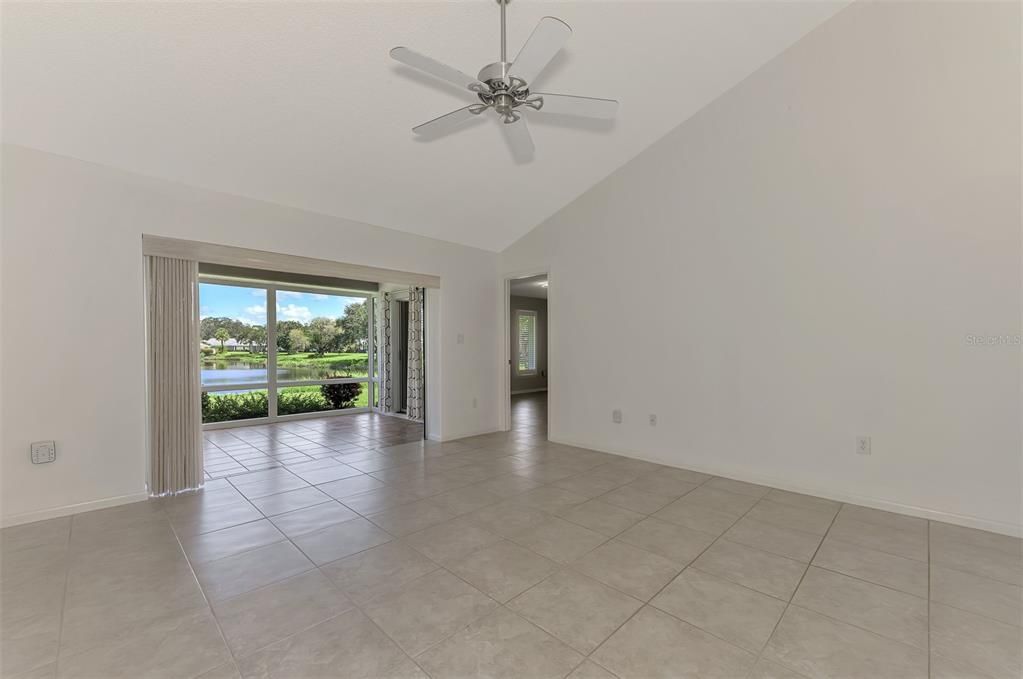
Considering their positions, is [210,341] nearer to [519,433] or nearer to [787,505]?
[519,433]

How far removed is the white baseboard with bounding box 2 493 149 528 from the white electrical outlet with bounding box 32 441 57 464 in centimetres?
35

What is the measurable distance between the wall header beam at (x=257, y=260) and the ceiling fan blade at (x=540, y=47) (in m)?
3.04

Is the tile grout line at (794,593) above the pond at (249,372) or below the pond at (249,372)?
below

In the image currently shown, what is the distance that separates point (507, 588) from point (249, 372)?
617 centimetres

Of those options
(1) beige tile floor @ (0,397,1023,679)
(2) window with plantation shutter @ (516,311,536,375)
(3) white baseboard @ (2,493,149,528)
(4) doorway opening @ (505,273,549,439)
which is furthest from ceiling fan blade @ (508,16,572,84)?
(2) window with plantation shutter @ (516,311,536,375)

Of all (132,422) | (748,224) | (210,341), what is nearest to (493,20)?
(748,224)

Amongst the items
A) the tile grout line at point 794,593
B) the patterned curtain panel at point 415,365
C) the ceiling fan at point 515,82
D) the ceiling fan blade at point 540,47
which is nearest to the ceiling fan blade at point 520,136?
the ceiling fan at point 515,82

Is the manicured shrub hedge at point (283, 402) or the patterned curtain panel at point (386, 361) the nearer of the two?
the manicured shrub hedge at point (283, 402)

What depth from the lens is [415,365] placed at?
664 cm

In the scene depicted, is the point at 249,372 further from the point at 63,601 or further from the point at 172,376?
the point at 63,601

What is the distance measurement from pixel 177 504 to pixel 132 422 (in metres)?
0.74

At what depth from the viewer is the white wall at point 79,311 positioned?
297cm

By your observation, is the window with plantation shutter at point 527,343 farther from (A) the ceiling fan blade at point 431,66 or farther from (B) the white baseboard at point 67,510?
(A) the ceiling fan blade at point 431,66

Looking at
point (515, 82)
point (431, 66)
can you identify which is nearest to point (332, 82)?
point (431, 66)
